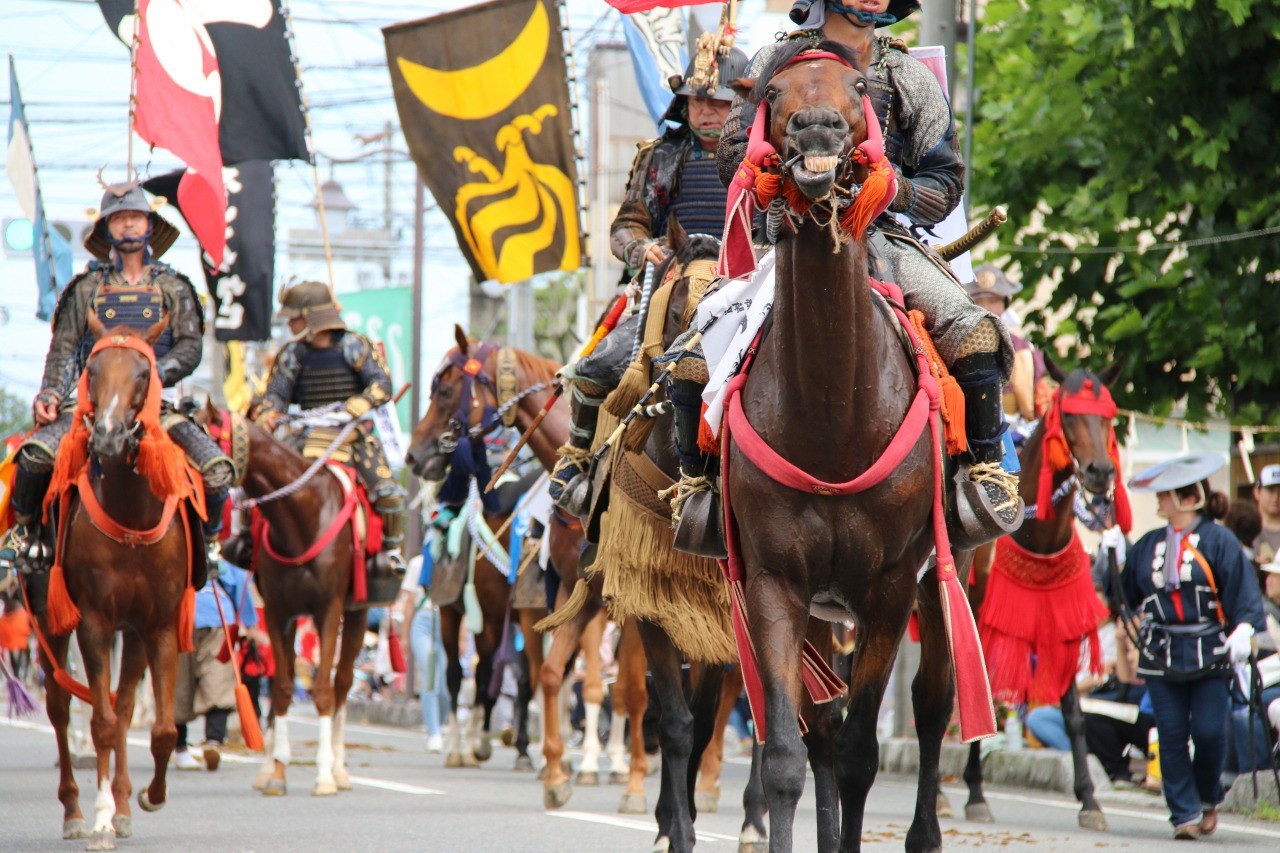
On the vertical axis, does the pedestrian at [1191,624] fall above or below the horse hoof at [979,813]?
above

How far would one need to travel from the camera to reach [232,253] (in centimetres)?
1517

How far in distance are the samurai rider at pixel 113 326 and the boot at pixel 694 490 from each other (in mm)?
4482

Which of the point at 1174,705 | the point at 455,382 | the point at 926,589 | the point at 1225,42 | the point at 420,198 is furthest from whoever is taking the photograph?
the point at 420,198

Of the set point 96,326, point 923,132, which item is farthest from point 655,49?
point 923,132

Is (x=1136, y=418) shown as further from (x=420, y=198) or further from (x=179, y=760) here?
(x=420, y=198)

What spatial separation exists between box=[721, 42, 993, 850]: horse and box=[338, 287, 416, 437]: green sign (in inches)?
808

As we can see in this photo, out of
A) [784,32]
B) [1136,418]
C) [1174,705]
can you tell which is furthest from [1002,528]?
[1136,418]

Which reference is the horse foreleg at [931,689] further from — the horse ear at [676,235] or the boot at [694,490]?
the horse ear at [676,235]

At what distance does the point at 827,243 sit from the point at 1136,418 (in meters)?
11.5

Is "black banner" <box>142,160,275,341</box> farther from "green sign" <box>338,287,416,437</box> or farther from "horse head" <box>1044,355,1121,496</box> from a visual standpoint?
"green sign" <box>338,287,416,437</box>

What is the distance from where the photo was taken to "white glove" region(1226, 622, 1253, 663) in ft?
34.5

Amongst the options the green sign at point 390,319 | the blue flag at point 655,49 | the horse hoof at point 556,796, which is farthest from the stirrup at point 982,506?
the green sign at point 390,319

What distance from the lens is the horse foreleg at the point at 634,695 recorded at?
11.8 metres

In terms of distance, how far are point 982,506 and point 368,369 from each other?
28.3ft
